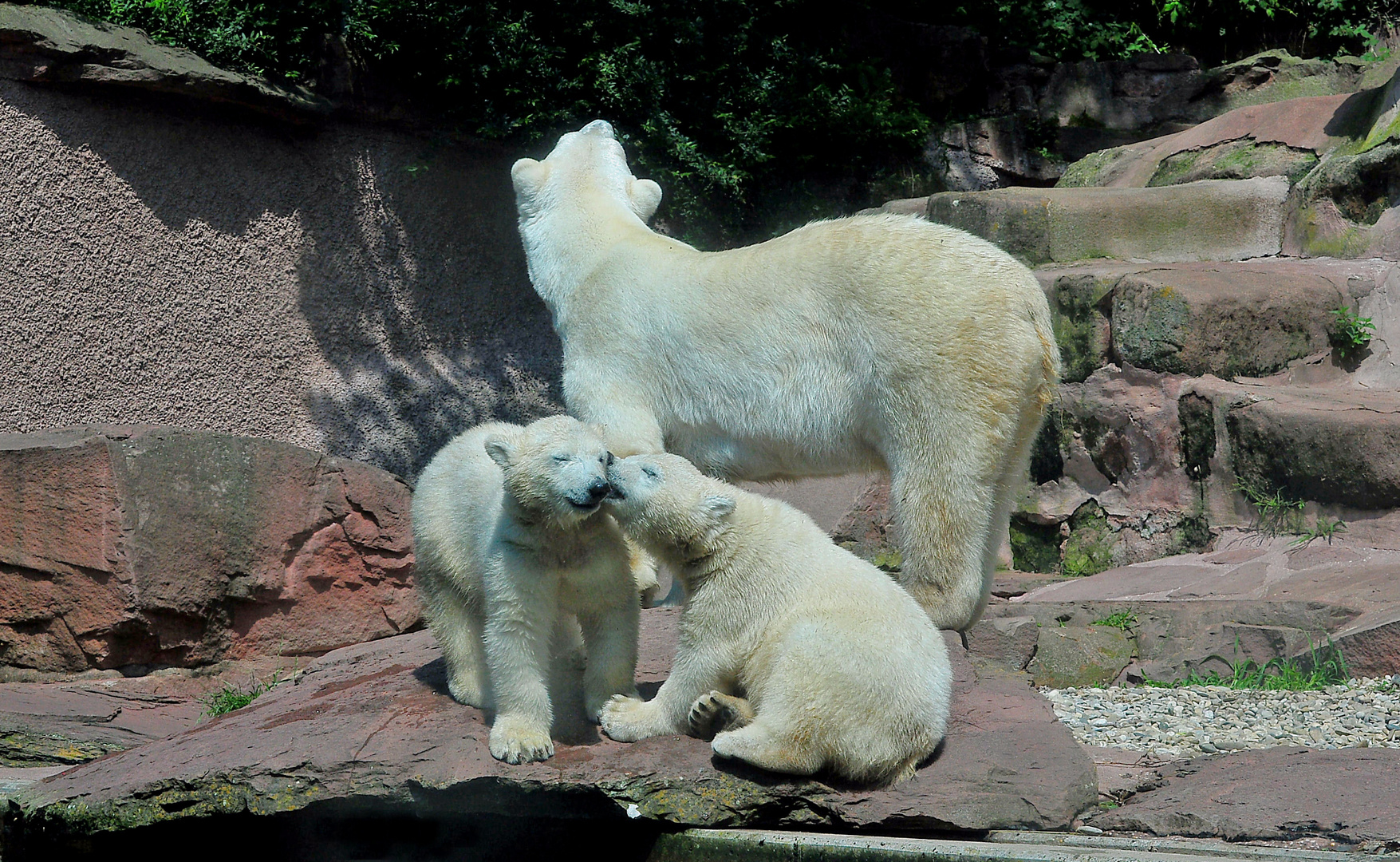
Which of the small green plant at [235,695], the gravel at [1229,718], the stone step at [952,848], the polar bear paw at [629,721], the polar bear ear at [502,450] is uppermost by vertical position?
the polar bear ear at [502,450]

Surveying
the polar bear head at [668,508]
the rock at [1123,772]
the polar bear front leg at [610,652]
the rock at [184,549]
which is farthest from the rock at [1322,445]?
the rock at [184,549]

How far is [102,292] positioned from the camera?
7461mm

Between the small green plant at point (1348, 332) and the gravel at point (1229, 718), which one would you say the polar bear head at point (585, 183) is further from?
the small green plant at point (1348, 332)

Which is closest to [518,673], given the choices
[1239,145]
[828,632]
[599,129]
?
[828,632]

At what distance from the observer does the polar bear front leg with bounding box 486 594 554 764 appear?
3.07 meters

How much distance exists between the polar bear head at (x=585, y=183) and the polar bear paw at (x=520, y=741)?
2.28m

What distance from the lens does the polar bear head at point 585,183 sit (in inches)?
188

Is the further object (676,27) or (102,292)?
(676,27)

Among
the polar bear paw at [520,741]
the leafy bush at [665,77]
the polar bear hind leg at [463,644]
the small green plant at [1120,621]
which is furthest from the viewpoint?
the leafy bush at [665,77]

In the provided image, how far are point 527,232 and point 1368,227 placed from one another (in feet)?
17.7

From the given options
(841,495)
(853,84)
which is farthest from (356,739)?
(853,84)

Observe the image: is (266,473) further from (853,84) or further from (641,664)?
(853,84)

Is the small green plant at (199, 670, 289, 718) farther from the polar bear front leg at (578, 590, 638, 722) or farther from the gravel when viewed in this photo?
the gravel

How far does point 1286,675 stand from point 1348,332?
2712mm
